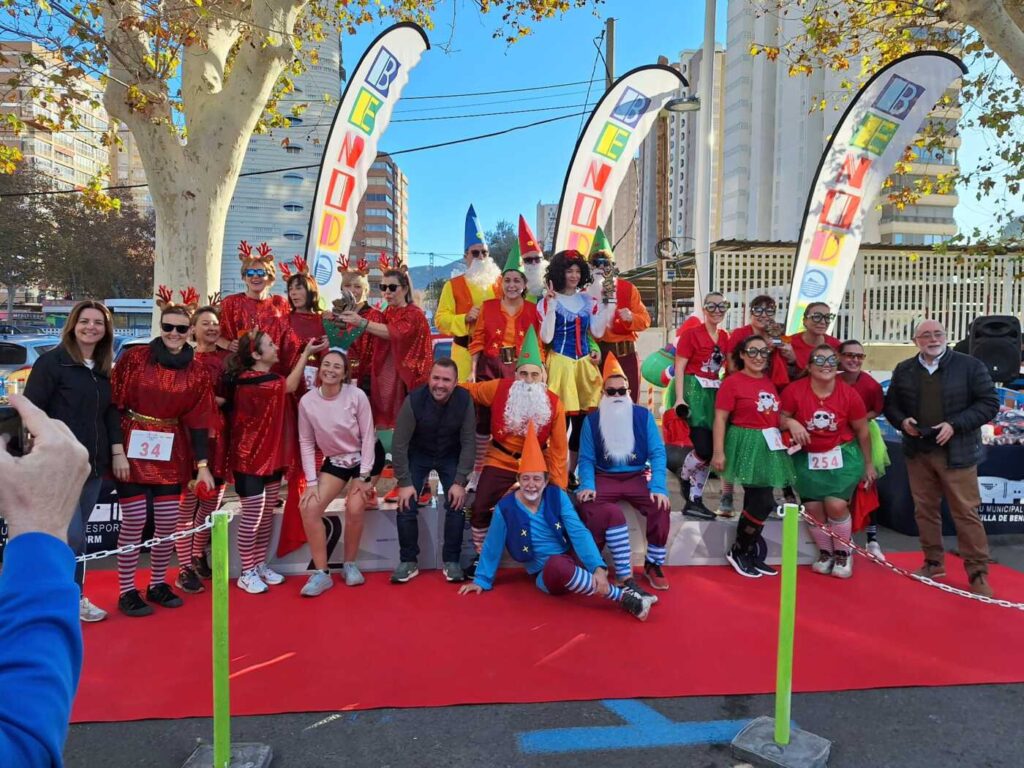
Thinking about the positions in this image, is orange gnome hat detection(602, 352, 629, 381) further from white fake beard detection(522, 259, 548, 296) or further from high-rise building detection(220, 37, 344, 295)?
high-rise building detection(220, 37, 344, 295)

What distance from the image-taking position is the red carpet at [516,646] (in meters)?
3.03

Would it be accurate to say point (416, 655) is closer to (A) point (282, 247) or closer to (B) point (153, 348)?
(B) point (153, 348)

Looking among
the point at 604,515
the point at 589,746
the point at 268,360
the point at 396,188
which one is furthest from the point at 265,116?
the point at 396,188

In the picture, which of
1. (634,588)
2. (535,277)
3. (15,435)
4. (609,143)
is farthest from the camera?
(609,143)

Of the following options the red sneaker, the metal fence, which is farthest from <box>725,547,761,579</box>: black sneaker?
the metal fence

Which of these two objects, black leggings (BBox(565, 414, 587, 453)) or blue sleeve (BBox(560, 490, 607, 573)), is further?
black leggings (BBox(565, 414, 587, 453))

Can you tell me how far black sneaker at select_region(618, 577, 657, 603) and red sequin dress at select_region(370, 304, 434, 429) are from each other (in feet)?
6.32

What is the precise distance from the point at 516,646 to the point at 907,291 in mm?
11215

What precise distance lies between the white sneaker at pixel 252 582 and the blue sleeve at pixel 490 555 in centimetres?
127

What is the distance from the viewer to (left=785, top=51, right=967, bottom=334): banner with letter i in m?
7.33

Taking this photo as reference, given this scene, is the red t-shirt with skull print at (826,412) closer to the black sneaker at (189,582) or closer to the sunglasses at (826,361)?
the sunglasses at (826,361)

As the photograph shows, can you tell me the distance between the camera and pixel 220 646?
2355 mm

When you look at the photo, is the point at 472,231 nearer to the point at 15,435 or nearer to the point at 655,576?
the point at 655,576

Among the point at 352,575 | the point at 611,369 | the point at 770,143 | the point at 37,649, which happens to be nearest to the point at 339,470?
the point at 352,575
